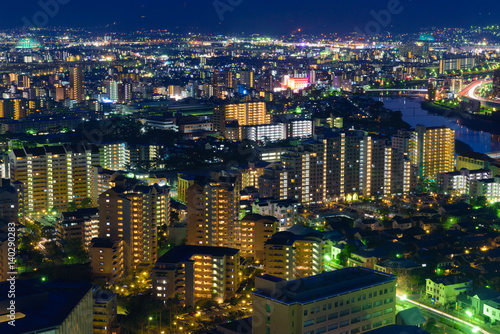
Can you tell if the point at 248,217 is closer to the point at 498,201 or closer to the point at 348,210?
the point at 348,210

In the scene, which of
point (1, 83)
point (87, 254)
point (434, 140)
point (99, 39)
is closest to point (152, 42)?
point (99, 39)

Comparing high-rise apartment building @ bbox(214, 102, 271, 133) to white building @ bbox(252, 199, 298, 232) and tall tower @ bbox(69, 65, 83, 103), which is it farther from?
white building @ bbox(252, 199, 298, 232)

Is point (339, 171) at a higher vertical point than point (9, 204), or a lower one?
higher

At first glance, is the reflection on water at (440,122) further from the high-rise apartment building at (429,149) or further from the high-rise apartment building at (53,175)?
the high-rise apartment building at (53,175)

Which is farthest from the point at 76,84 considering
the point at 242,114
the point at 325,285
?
the point at 325,285

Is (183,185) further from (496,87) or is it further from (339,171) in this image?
(496,87)

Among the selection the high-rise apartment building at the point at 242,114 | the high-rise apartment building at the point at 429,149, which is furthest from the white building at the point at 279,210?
the high-rise apartment building at the point at 242,114

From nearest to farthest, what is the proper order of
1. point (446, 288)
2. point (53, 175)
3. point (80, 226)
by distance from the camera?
1. point (446, 288)
2. point (80, 226)
3. point (53, 175)
